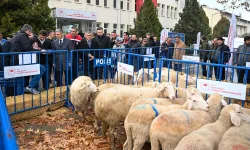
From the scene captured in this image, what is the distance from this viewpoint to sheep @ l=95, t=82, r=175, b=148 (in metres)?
4.67

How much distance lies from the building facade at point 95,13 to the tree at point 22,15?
17.9 feet

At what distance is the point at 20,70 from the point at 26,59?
515 mm

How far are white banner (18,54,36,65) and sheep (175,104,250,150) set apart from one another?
14.4 ft

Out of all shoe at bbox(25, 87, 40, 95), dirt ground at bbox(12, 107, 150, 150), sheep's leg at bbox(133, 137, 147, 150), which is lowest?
dirt ground at bbox(12, 107, 150, 150)

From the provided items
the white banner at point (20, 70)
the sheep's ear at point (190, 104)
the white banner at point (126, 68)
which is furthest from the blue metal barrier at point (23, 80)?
the sheep's ear at point (190, 104)

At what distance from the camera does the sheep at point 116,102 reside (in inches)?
184

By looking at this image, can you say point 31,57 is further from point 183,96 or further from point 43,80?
point 183,96

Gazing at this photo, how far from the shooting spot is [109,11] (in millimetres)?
35125

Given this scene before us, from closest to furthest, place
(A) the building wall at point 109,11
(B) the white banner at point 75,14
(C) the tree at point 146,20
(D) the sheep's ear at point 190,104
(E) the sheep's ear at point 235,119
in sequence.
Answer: (E) the sheep's ear at point 235,119, (D) the sheep's ear at point 190,104, (B) the white banner at point 75,14, (A) the building wall at point 109,11, (C) the tree at point 146,20

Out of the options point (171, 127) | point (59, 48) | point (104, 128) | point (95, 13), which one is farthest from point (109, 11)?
point (171, 127)

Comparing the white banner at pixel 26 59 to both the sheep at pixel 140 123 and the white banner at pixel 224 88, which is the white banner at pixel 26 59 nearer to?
the sheep at pixel 140 123

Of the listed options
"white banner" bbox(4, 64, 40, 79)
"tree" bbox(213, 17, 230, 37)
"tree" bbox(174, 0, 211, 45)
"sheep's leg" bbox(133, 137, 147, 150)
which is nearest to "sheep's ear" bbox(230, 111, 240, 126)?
"sheep's leg" bbox(133, 137, 147, 150)

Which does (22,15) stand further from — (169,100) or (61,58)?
(169,100)

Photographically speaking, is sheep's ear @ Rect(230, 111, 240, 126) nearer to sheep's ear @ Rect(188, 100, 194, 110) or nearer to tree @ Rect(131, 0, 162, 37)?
sheep's ear @ Rect(188, 100, 194, 110)
